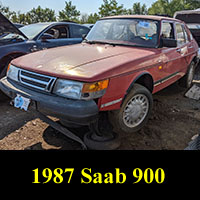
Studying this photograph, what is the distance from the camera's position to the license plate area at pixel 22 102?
8.04ft

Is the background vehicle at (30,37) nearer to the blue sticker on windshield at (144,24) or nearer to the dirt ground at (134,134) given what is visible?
the dirt ground at (134,134)

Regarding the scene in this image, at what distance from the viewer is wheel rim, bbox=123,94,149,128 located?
2.69 meters

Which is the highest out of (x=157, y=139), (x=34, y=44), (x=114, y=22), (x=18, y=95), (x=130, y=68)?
(x=114, y=22)

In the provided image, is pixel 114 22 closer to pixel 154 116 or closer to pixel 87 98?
pixel 154 116

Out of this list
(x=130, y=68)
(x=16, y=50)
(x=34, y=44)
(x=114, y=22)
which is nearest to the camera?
(x=130, y=68)

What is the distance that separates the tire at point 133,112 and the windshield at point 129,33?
0.95 metres

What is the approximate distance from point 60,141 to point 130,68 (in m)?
1.37

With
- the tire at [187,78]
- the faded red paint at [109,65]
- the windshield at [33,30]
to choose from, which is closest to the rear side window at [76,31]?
the windshield at [33,30]

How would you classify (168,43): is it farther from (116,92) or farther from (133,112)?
(116,92)

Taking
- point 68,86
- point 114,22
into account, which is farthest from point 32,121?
point 114,22

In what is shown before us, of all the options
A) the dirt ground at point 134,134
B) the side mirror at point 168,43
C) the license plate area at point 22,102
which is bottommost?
the dirt ground at point 134,134

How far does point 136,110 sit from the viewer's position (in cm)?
278

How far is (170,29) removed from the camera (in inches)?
155

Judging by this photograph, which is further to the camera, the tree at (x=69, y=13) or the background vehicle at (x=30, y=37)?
the tree at (x=69, y=13)
